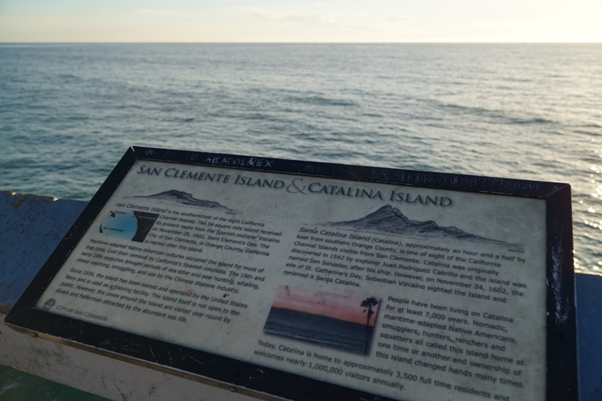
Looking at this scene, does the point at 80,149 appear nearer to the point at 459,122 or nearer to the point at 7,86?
the point at 459,122

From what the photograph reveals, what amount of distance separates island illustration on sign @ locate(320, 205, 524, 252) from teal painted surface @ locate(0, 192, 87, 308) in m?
2.04

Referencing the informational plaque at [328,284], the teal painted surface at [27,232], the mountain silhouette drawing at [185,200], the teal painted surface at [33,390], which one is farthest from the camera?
the teal painted surface at [27,232]

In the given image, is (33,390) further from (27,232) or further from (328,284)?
(328,284)

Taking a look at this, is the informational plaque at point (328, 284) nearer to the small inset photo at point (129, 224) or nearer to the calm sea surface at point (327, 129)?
the small inset photo at point (129, 224)

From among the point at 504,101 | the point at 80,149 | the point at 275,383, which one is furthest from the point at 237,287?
the point at 504,101

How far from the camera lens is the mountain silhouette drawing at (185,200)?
2621 mm

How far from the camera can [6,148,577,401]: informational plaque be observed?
6.10 ft

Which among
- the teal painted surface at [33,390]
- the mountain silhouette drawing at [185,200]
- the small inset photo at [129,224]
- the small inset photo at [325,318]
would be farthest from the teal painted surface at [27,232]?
the small inset photo at [325,318]

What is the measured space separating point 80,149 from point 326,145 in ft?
23.5

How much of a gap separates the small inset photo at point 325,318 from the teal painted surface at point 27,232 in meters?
1.88

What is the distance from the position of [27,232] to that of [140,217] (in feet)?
3.91

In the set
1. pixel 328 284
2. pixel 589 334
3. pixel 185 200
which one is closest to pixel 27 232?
pixel 185 200

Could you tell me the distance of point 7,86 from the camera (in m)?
27.2

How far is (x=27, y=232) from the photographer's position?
3.29 meters
